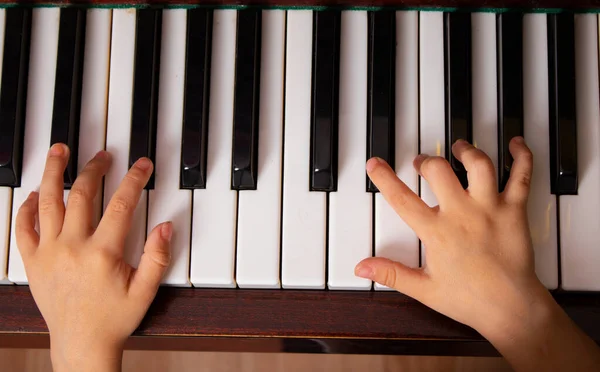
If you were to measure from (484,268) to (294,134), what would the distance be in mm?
424

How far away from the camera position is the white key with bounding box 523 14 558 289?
37.8 inches

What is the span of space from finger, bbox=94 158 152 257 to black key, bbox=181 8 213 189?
0.09m

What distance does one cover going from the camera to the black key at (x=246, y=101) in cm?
96

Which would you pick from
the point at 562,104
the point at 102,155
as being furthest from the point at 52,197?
the point at 562,104

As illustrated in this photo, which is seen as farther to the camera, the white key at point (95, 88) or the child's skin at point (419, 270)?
the white key at point (95, 88)

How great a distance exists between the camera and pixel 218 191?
0.97 m

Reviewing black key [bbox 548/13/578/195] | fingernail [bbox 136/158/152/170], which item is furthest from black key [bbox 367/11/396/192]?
fingernail [bbox 136/158/152/170]

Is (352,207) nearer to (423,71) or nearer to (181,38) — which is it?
(423,71)

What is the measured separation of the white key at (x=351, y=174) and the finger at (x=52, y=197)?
0.51 m

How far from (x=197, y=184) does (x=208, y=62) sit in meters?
0.24

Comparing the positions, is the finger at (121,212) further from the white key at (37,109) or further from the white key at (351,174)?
the white key at (351,174)

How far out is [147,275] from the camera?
92cm

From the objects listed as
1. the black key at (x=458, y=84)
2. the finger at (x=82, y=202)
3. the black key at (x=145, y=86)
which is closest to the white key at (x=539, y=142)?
the black key at (x=458, y=84)

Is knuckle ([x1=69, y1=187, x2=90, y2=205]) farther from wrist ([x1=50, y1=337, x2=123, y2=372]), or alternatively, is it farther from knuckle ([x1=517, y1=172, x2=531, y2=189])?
knuckle ([x1=517, y1=172, x2=531, y2=189])
